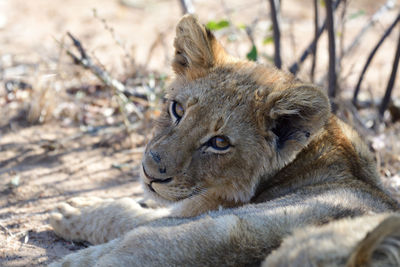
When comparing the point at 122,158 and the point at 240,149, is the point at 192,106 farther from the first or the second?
the point at 122,158

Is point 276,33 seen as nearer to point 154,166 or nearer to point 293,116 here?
point 293,116

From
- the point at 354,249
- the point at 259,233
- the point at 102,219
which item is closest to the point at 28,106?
the point at 102,219

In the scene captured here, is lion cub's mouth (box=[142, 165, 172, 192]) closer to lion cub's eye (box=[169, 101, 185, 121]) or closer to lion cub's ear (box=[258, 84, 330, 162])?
lion cub's eye (box=[169, 101, 185, 121])

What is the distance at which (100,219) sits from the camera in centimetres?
405

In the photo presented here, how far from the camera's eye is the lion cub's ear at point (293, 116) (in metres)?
3.51

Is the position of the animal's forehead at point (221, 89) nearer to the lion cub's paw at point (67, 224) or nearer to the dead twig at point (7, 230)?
the lion cub's paw at point (67, 224)

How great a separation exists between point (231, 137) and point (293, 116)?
1.48 feet

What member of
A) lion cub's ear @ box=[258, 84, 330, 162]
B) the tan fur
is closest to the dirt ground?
the tan fur

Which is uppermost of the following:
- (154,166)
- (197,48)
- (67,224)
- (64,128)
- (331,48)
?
(197,48)

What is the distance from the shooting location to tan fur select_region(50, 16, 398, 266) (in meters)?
3.51

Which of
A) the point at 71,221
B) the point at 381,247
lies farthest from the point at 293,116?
the point at 71,221

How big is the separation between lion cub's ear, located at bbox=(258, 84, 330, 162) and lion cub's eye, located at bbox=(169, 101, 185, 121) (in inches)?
22.8

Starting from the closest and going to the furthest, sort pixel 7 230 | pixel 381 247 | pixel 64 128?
1. pixel 381 247
2. pixel 7 230
3. pixel 64 128

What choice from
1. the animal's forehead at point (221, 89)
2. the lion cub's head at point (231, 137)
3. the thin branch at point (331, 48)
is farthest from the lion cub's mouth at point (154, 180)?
the thin branch at point (331, 48)
